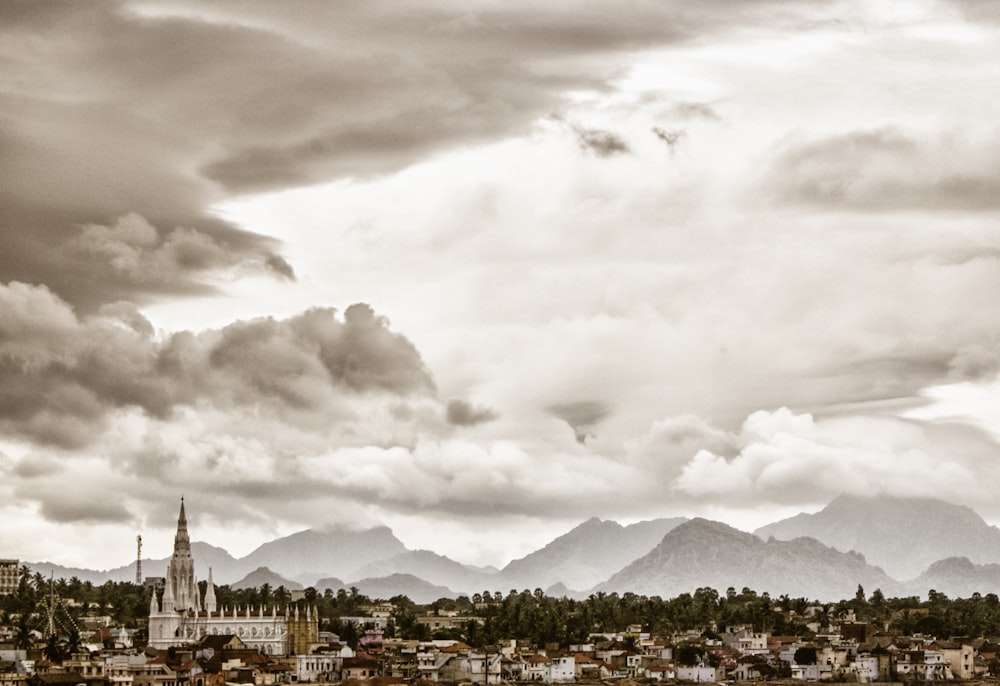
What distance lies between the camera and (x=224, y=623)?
186 m

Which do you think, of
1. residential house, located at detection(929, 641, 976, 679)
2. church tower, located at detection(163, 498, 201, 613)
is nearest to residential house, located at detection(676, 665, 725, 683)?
residential house, located at detection(929, 641, 976, 679)

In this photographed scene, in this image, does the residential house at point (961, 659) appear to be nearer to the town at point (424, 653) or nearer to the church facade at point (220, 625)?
the town at point (424, 653)

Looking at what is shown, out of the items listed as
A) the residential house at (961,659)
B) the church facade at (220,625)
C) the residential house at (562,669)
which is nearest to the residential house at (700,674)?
the residential house at (562,669)

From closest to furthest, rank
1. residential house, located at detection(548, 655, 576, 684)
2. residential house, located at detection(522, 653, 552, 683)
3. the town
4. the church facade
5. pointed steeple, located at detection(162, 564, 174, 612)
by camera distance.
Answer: the town, residential house, located at detection(522, 653, 552, 683), residential house, located at detection(548, 655, 576, 684), the church facade, pointed steeple, located at detection(162, 564, 174, 612)

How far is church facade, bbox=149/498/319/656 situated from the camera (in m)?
180

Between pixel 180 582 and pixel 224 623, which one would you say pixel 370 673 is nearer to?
pixel 224 623

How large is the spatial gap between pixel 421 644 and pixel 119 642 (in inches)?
1229

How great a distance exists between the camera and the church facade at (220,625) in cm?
18038

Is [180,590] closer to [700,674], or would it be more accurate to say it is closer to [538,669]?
[538,669]

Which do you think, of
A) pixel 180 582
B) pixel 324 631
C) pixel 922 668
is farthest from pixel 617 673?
pixel 180 582

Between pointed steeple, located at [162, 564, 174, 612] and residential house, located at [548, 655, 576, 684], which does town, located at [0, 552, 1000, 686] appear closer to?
residential house, located at [548, 655, 576, 684]

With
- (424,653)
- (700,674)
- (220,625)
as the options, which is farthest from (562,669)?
(220,625)

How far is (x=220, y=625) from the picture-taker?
186 metres

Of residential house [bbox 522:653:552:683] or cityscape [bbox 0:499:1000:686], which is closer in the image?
cityscape [bbox 0:499:1000:686]
